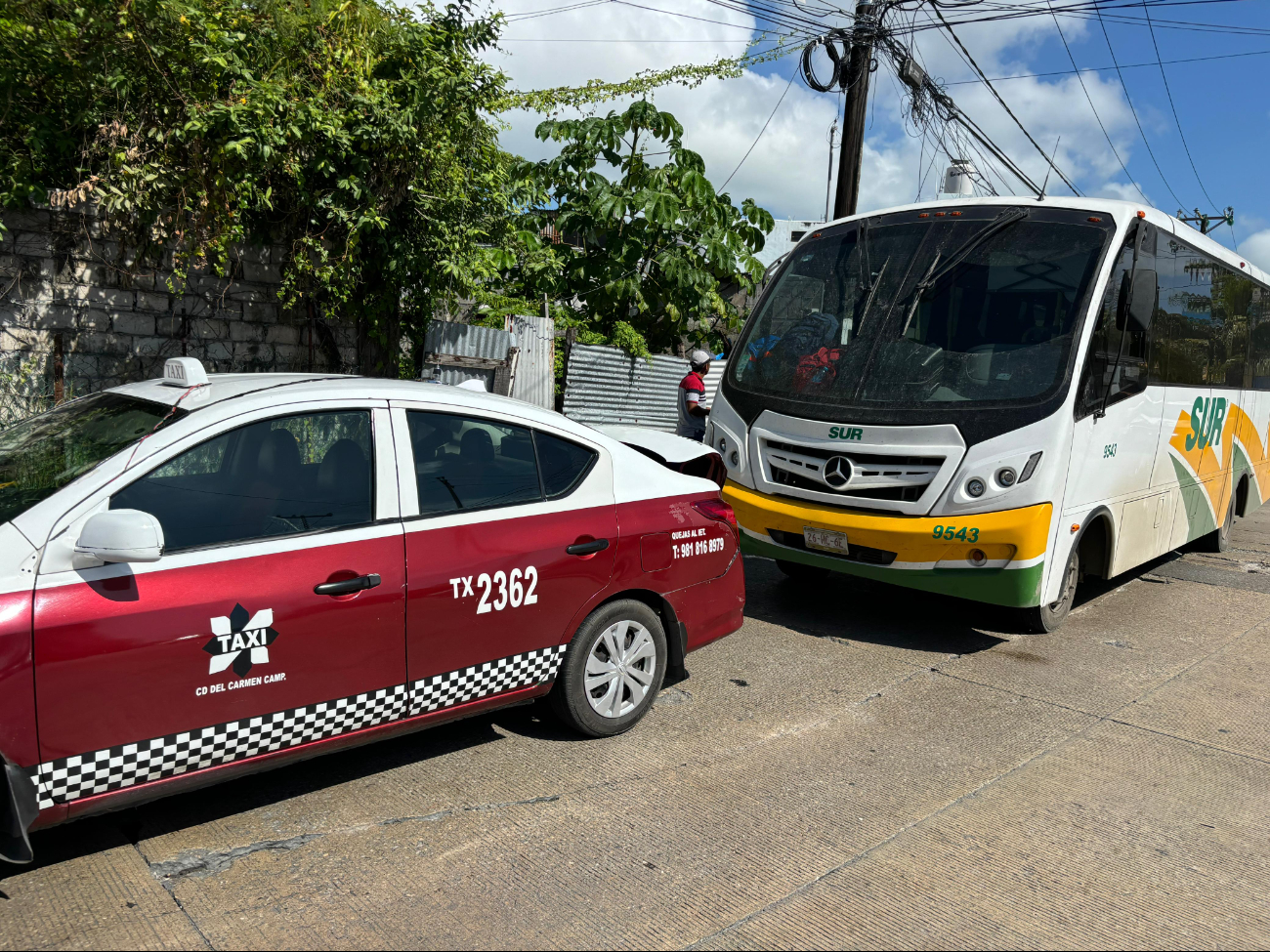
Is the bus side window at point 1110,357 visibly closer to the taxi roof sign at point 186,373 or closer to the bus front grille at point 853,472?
the bus front grille at point 853,472

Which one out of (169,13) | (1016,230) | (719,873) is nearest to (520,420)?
(719,873)

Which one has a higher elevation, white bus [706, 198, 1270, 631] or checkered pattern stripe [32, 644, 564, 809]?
white bus [706, 198, 1270, 631]

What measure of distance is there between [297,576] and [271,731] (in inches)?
21.7

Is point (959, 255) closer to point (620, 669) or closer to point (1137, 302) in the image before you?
point (1137, 302)

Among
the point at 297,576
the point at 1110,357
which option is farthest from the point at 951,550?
the point at 297,576

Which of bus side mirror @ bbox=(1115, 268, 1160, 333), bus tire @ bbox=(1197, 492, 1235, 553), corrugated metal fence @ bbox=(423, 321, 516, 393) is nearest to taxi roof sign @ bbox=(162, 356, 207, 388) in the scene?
bus side mirror @ bbox=(1115, 268, 1160, 333)

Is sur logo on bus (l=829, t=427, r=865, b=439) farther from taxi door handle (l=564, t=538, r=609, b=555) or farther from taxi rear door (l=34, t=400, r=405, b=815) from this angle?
taxi rear door (l=34, t=400, r=405, b=815)

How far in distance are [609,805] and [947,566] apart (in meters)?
2.97

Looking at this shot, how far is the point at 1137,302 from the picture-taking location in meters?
6.55

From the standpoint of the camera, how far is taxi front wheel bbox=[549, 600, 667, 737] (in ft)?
14.7

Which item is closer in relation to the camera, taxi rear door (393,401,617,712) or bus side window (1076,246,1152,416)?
taxi rear door (393,401,617,712)

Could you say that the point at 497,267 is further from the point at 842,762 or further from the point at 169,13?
the point at 842,762

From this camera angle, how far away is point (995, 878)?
3570mm

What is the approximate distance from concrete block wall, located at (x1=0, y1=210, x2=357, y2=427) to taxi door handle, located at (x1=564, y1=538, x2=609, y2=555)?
524 centimetres
